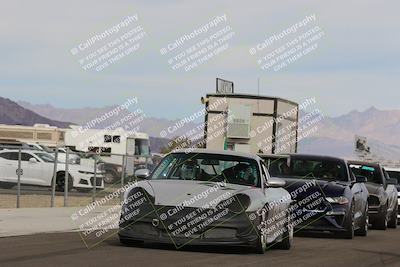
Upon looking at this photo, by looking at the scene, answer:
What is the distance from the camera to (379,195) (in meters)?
21.9

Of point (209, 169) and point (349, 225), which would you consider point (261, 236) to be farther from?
point (349, 225)

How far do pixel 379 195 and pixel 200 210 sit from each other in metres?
10.9

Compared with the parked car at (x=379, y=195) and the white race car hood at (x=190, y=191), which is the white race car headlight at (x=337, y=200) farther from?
the parked car at (x=379, y=195)

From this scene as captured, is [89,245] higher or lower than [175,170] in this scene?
lower

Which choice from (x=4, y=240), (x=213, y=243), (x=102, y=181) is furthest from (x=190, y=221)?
(x=102, y=181)

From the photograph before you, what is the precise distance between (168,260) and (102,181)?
58.5ft

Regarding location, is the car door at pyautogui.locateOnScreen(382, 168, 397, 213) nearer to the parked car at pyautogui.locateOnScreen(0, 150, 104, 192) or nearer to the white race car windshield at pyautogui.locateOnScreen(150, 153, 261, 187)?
the parked car at pyautogui.locateOnScreen(0, 150, 104, 192)

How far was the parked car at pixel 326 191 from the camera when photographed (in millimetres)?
16891

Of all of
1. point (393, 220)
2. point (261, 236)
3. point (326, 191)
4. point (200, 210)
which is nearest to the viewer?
point (200, 210)

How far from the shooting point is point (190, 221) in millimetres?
11836

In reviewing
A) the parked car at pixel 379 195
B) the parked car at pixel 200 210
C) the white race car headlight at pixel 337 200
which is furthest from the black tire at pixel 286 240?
the parked car at pixel 379 195

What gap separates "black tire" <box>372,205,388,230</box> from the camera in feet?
71.5

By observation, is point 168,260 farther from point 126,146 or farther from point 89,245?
point 126,146

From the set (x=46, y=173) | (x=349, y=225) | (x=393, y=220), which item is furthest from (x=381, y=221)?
(x=46, y=173)
